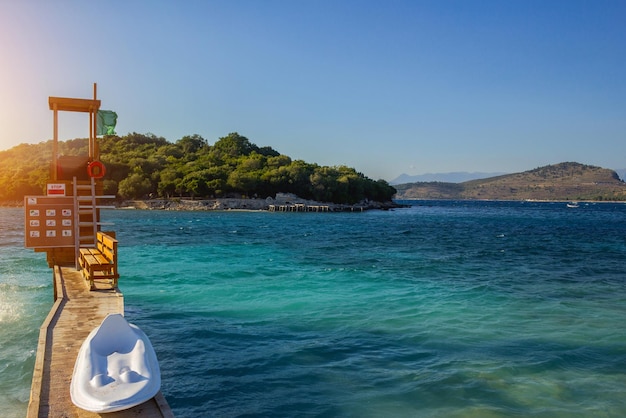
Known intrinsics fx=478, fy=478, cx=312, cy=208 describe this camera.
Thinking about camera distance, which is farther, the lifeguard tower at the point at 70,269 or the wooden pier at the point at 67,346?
the lifeguard tower at the point at 70,269

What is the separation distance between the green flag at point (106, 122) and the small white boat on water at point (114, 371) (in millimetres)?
10591

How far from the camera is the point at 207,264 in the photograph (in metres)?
23.6

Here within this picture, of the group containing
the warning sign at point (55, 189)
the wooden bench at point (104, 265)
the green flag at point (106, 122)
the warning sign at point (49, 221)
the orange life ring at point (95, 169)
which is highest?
the green flag at point (106, 122)

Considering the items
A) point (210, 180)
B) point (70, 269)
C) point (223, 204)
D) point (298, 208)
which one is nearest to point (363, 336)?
point (70, 269)

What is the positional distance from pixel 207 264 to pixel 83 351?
17310mm

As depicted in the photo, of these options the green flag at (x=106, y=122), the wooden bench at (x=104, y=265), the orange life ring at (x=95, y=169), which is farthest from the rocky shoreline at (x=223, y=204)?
the wooden bench at (x=104, y=265)

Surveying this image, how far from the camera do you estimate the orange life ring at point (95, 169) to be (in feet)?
44.8

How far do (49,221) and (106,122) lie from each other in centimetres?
440

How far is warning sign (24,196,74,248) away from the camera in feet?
41.9

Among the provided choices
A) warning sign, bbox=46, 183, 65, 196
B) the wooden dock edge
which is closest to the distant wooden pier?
warning sign, bbox=46, 183, 65, 196

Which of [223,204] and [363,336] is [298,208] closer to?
[223,204]

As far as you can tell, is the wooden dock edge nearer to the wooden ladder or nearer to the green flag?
the wooden ladder

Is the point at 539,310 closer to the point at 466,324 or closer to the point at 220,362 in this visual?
the point at 466,324

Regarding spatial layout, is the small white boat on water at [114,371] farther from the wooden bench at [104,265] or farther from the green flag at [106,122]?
the green flag at [106,122]
